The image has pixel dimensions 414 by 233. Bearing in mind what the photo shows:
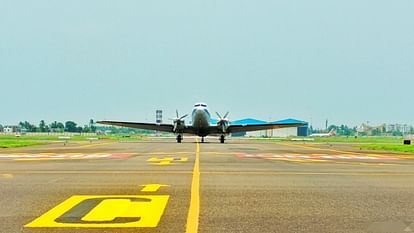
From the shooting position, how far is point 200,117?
2527 inches

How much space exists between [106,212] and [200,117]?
5520 centimetres

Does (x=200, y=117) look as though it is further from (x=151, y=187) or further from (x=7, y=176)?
(x=151, y=187)

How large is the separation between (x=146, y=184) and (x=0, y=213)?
5.21 metres

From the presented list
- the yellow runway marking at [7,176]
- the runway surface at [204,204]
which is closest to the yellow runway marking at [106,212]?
the runway surface at [204,204]

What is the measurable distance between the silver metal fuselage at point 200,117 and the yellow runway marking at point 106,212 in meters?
52.9

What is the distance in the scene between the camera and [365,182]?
14.6 meters

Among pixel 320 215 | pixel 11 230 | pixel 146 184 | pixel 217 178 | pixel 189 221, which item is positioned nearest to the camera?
pixel 11 230

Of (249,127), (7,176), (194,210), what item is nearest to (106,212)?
(194,210)

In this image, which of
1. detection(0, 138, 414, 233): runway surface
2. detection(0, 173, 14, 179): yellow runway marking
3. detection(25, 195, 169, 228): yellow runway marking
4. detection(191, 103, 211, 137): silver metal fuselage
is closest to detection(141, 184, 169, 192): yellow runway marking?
detection(0, 138, 414, 233): runway surface

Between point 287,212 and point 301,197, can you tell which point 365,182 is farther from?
point 287,212

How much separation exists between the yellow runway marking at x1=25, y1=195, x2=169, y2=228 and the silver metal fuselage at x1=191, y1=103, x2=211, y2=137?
174 ft

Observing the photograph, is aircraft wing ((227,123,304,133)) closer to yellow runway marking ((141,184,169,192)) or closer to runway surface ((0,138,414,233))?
runway surface ((0,138,414,233))

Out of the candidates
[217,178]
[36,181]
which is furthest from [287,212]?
[36,181]

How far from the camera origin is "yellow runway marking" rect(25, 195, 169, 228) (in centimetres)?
798
